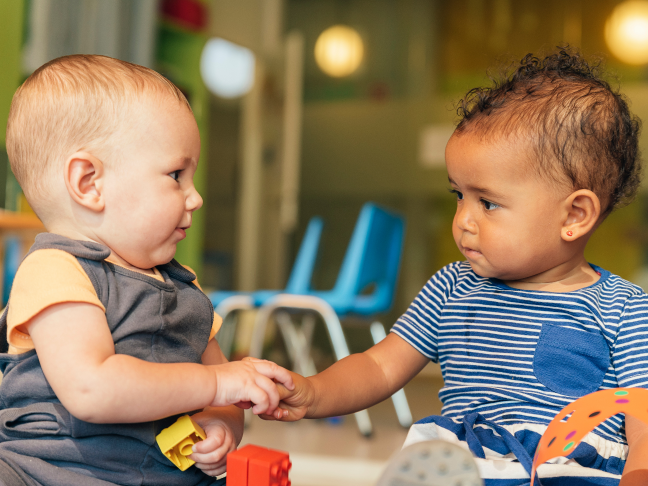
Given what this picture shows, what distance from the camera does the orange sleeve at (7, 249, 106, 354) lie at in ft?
1.79

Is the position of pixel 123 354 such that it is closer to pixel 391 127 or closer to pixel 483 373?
pixel 483 373

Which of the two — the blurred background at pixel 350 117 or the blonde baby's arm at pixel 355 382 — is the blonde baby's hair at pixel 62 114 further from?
the blurred background at pixel 350 117

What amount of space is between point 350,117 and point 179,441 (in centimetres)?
414

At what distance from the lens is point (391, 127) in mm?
4488

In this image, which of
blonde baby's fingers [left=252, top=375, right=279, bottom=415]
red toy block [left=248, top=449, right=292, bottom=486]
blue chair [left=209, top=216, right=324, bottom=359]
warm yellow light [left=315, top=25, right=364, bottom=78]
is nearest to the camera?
red toy block [left=248, top=449, right=292, bottom=486]

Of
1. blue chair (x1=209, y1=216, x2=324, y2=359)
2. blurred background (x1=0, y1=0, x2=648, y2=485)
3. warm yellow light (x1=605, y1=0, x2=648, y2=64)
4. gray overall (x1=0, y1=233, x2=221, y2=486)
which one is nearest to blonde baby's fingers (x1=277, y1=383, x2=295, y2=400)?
gray overall (x1=0, y1=233, x2=221, y2=486)

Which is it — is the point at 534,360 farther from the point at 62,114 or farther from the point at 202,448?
the point at 62,114

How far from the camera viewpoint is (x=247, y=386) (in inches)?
23.4

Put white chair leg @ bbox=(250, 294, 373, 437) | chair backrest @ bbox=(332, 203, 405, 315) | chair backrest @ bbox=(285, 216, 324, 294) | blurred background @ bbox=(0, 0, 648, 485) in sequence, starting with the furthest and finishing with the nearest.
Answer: blurred background @ bbox=(0, 0, 648, 485)
chair backrest @ bbox=(285, 216, 324, 294)
chair backrest @ bbox=(332, 203, 405, 315)
white chair leg @ bbox=(250, 294, 373, 437)

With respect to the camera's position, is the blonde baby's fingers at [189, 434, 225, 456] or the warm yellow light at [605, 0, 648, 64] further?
the warm yellow light at [605, 0, 648, 64]

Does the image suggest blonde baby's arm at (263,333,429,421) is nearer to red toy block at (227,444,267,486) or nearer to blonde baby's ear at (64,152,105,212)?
red toy block at (227,444,267,486)

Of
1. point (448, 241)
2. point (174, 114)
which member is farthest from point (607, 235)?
point (174, 114)

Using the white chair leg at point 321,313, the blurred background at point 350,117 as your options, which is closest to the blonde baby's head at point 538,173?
the white chair leg at point 321,313

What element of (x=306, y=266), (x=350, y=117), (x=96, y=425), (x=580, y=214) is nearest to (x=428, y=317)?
(x=580, y=214)
